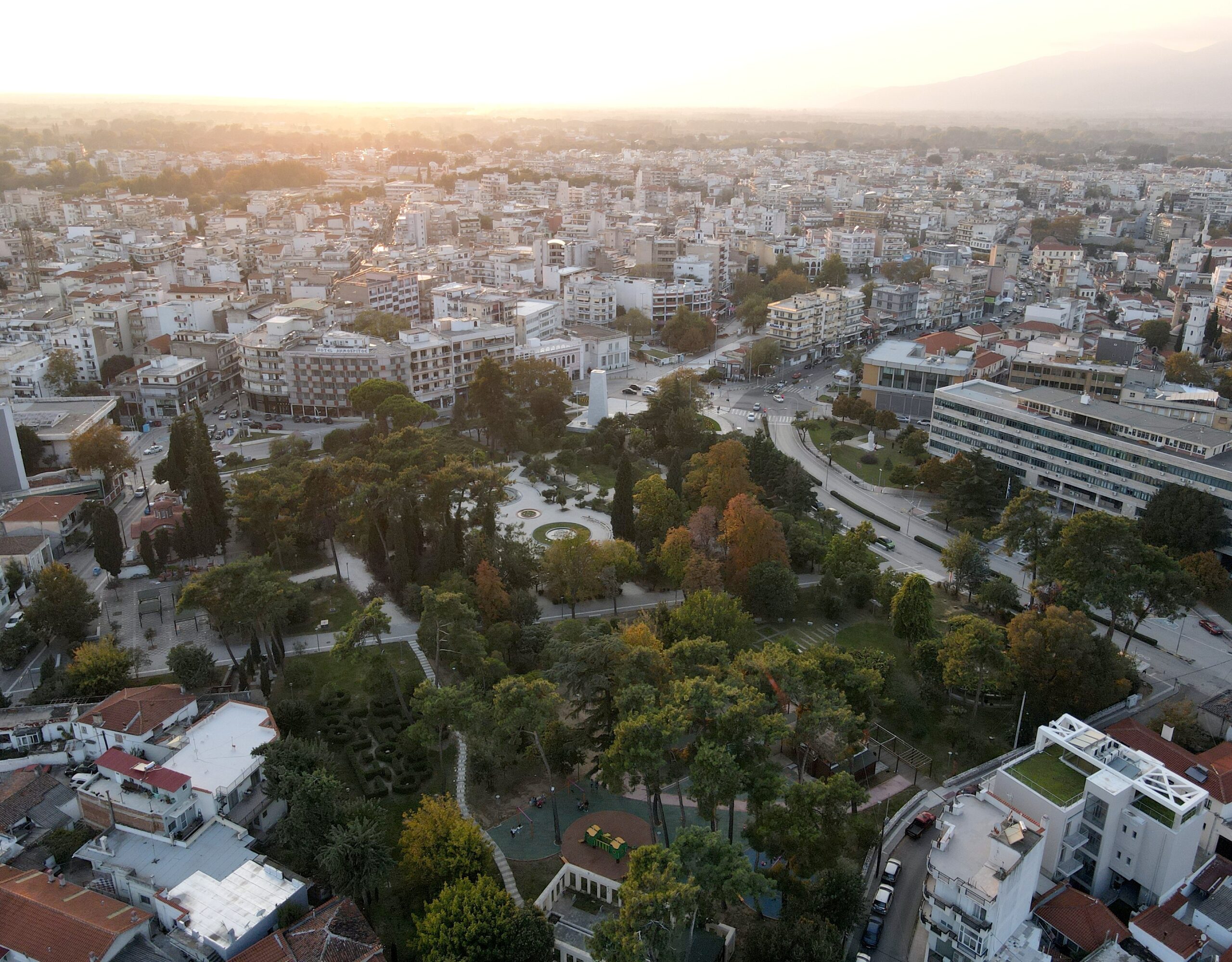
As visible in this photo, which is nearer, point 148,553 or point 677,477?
point 148,553

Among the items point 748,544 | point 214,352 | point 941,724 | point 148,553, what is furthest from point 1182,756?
point 214,352

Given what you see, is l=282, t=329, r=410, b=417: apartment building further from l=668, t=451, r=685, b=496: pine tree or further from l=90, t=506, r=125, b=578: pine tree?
l=668, t=451, r=685, b=496: pine tree

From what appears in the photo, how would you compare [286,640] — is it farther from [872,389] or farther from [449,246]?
[449,246]

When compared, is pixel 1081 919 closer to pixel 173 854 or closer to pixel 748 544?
pixel 748 544

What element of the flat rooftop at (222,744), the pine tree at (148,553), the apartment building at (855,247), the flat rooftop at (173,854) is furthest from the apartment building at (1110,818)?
the apartment building at (855,247)

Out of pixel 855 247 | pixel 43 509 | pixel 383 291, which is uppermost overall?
pixel 855 247

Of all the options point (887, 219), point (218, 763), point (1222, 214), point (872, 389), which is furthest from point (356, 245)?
point (1222, 214)

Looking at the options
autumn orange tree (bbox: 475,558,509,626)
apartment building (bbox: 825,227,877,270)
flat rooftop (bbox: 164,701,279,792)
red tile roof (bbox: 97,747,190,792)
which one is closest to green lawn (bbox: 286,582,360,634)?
autumn orange tree (bbox: 475,558,509,626)

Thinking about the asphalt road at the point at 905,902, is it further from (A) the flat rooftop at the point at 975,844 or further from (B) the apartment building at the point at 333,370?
(B) the apartment building at the point at 333,370
